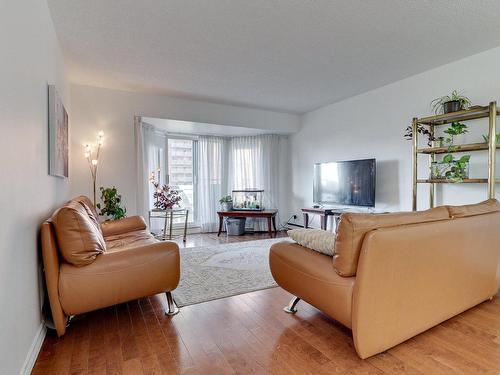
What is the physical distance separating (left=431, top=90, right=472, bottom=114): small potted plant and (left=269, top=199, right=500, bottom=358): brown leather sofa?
144cm

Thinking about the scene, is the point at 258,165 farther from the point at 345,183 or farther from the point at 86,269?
the point at 86,269

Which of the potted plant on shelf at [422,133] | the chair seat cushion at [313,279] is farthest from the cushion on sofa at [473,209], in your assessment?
the potted plant on shelf at [422,133]

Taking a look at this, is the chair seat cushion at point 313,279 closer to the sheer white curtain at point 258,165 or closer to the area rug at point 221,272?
the area rug at point 221,272

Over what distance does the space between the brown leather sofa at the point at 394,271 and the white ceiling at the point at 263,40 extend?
66.9 inches

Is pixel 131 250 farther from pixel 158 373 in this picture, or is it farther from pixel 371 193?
pixel 371 193

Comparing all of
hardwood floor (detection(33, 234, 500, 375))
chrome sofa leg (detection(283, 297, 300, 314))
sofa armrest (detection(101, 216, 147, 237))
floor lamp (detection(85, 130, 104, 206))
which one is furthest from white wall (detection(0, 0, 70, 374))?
floor lamp (detection(85, 130, 104, 206))

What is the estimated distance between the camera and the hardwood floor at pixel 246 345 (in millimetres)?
1551

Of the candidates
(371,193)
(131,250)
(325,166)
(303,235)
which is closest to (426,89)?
(371,193)

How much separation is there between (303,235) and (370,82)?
292 cm

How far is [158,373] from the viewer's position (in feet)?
4.96

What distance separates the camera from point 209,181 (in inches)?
229

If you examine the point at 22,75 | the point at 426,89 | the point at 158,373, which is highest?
the point at 426,89

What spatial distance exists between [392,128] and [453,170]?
1205 mm

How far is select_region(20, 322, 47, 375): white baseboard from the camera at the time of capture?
58.0 inches
